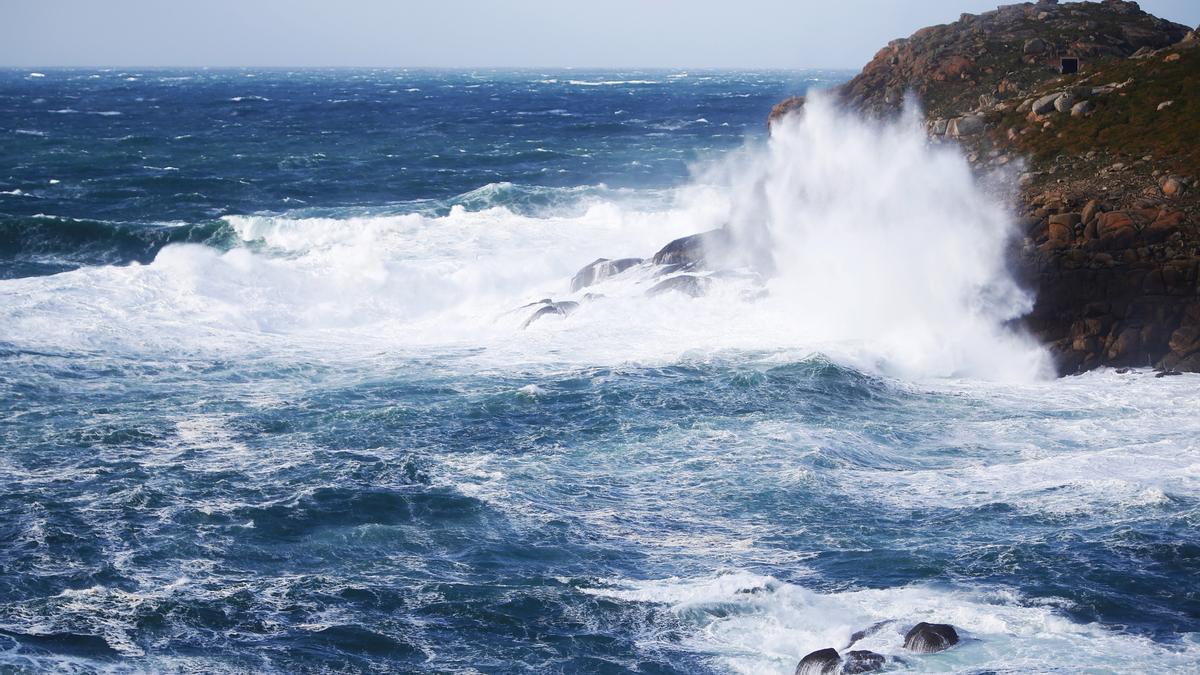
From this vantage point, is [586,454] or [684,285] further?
[684,285]

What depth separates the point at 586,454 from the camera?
19.8 metres

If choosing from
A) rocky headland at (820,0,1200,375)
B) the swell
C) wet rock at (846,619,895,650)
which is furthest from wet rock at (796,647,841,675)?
the swell

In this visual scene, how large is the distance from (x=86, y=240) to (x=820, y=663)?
35.6 meters

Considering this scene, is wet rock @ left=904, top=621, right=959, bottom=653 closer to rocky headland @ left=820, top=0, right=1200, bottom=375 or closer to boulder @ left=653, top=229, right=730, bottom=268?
rocky headland @ left=820, top=0, right=1200, bottom=375

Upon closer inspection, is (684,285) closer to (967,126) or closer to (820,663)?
(967,126)

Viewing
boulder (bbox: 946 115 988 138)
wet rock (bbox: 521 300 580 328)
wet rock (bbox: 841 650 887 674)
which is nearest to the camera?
wet rock (bbox: 841 650 887 674)

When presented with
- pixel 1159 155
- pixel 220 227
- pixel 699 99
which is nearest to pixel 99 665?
pixel 1159 155

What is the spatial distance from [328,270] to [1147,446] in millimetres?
24765

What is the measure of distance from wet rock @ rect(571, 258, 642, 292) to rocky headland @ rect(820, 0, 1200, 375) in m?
9.52

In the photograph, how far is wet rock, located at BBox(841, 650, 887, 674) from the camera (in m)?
12.1

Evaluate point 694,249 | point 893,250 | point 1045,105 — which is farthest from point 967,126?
point 694,249

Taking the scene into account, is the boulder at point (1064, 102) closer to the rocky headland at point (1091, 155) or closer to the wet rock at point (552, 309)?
the rocky headland at point (1091, 155)

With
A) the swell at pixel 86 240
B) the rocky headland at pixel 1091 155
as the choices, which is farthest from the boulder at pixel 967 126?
the swell at pixel 86 240

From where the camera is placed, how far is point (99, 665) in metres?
12.7
